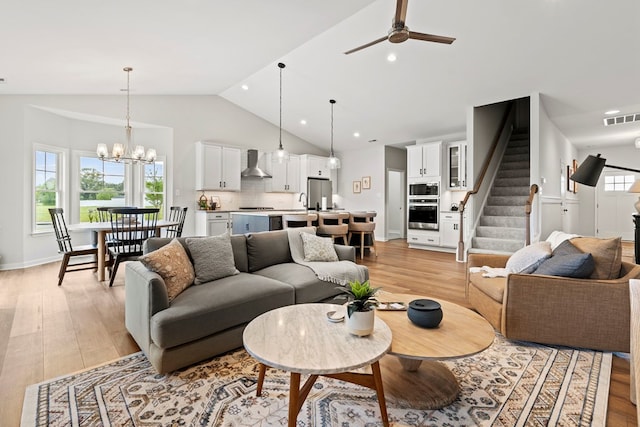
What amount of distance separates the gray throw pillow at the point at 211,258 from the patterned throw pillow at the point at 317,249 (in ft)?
2.73

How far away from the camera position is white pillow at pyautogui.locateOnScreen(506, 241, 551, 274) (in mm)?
2676

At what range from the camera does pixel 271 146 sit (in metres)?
8.33

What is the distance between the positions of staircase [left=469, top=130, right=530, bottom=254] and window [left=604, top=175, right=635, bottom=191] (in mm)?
3350

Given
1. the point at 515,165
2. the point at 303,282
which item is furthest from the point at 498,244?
the point at 303,282

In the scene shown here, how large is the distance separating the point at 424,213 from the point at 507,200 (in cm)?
173

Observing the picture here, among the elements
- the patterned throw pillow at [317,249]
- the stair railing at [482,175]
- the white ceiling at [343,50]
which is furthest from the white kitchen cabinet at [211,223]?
the stair railing at [482,175]

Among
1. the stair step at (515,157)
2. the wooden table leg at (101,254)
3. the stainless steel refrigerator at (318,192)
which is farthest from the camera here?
the stainless steel refrigerator at (318,192)

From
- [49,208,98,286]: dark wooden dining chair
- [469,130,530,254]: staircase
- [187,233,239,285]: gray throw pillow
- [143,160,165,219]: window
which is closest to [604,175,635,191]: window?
[469,130,530,254]: staircase

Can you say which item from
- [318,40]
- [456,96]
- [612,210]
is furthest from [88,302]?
[612,210]

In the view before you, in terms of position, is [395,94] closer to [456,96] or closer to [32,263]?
[456,96]

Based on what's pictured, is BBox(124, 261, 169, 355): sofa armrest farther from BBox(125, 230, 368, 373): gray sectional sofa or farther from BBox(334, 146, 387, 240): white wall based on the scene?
BBox(334, 146, 387, 240): white wall

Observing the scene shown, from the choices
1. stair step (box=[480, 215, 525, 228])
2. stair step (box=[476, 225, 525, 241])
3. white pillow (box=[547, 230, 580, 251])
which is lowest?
stair step (box=[476, 225, 525, 241])

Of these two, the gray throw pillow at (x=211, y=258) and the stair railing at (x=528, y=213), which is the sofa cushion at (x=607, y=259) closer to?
the stair railing at (x=528, y=213)

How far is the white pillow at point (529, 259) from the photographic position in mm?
2676
